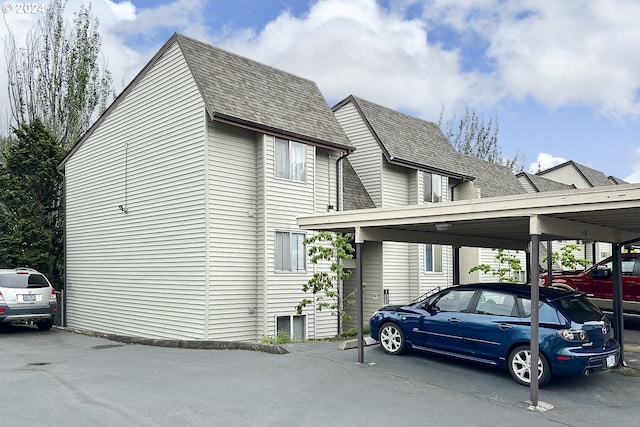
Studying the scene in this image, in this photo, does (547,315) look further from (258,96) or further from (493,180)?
(493,180)

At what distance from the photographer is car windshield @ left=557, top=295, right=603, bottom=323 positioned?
344 inches

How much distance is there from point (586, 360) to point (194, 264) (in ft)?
31.3

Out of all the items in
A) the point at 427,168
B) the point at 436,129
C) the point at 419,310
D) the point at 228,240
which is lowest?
the point at 419,310

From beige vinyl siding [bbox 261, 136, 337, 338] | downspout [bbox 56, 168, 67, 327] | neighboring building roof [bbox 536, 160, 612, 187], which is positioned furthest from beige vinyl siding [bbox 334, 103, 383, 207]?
neighboring building roof [bbox 536, 160, 612, 187]

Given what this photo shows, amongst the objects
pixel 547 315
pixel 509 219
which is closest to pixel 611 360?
pixel 547 315

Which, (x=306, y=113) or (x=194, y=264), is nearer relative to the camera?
(x=194, y=264)

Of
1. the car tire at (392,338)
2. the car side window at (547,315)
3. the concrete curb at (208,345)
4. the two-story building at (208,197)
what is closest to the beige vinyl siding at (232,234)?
the two-story building at (208,197)

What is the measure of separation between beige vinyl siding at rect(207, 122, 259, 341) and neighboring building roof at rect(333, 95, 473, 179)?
22.5 feet

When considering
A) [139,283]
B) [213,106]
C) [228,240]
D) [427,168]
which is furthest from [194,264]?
[427,168]

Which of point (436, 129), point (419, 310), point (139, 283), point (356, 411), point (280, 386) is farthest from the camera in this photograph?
point (436, 129)

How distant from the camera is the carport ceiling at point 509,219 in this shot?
745cm

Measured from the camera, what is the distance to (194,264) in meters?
14.5

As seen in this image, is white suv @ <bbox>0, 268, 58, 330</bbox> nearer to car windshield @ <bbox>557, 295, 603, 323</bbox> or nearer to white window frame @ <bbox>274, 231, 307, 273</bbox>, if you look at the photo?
white window frame @ <bbox>274, 231, 307, 273</bbox>

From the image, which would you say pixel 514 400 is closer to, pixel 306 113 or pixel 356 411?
pixel 356 411
